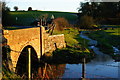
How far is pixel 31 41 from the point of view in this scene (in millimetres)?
20109

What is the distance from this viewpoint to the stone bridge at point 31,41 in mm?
15631

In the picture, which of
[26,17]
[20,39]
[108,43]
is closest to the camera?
[20,39]

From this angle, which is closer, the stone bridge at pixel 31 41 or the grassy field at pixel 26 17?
the stone bridge at pixel 31 41

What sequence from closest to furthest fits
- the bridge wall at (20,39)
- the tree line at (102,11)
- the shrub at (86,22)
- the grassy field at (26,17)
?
the bridge wall at (20,39) < the grassy field at (26,17) < the shrub at (86,22) < the tree line at (102,11)

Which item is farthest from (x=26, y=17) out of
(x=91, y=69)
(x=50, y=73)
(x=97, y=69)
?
(x=50, y=73)

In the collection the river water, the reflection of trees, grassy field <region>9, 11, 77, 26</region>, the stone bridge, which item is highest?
grassy field <region>9, 11, 77, 26</region>

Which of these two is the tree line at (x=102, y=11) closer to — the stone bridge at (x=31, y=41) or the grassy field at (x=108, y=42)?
the grassy field at (x=108, y=42)

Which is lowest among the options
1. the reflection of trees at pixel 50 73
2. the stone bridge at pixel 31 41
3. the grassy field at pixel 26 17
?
the reflection of trees at pixel 50 73

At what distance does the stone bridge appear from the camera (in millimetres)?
15631

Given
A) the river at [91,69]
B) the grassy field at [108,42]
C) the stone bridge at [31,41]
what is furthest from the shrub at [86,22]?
the river at [91,69]

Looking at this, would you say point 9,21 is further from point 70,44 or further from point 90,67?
point 90,67

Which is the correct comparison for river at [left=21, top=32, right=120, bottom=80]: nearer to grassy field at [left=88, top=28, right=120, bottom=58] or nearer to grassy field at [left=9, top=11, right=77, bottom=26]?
grassy field at [left=88, top=28, right=120, bottom=58]

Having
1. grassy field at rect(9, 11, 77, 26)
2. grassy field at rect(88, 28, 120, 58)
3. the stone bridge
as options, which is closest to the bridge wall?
the stone bridge

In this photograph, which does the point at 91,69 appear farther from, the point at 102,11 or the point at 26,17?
the point at 102,11
